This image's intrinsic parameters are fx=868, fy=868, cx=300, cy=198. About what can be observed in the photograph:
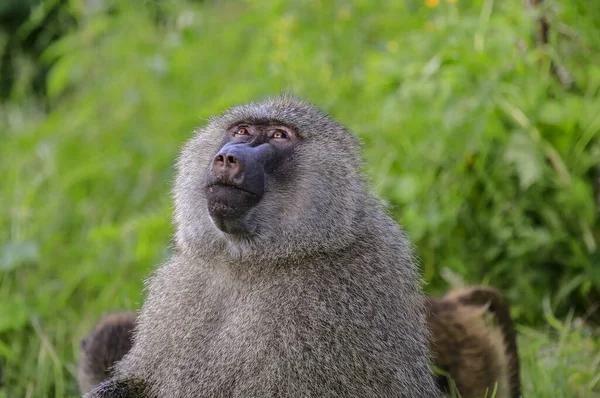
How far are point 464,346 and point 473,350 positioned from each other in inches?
1.6

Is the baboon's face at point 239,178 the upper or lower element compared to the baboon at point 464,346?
upper

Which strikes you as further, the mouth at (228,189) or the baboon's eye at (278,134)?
the baboon's eye at (278,134)

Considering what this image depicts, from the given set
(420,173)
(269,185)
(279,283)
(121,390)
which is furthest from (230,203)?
(420,173)

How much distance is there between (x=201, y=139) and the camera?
2.95m

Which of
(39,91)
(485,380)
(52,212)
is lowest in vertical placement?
(485,380)

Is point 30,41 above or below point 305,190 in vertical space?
above

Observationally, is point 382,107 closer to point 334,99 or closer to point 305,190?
point 334,99

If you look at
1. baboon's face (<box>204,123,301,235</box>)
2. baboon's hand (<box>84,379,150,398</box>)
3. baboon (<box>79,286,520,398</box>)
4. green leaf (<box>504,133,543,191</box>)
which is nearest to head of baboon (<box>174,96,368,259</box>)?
baboon's face (<box>204,123,301,235</box>)

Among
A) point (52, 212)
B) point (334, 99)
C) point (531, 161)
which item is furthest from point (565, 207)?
point (52, 212)

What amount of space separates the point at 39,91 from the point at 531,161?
219 inches

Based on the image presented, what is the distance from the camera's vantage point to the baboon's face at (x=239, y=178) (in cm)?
258

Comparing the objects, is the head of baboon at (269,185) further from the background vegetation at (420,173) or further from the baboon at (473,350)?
the baboon at (473,350)

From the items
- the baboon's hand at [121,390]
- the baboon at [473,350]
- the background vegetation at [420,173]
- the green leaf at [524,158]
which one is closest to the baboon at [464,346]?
the baboon at [473,350]

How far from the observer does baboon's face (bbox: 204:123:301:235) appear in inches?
102
